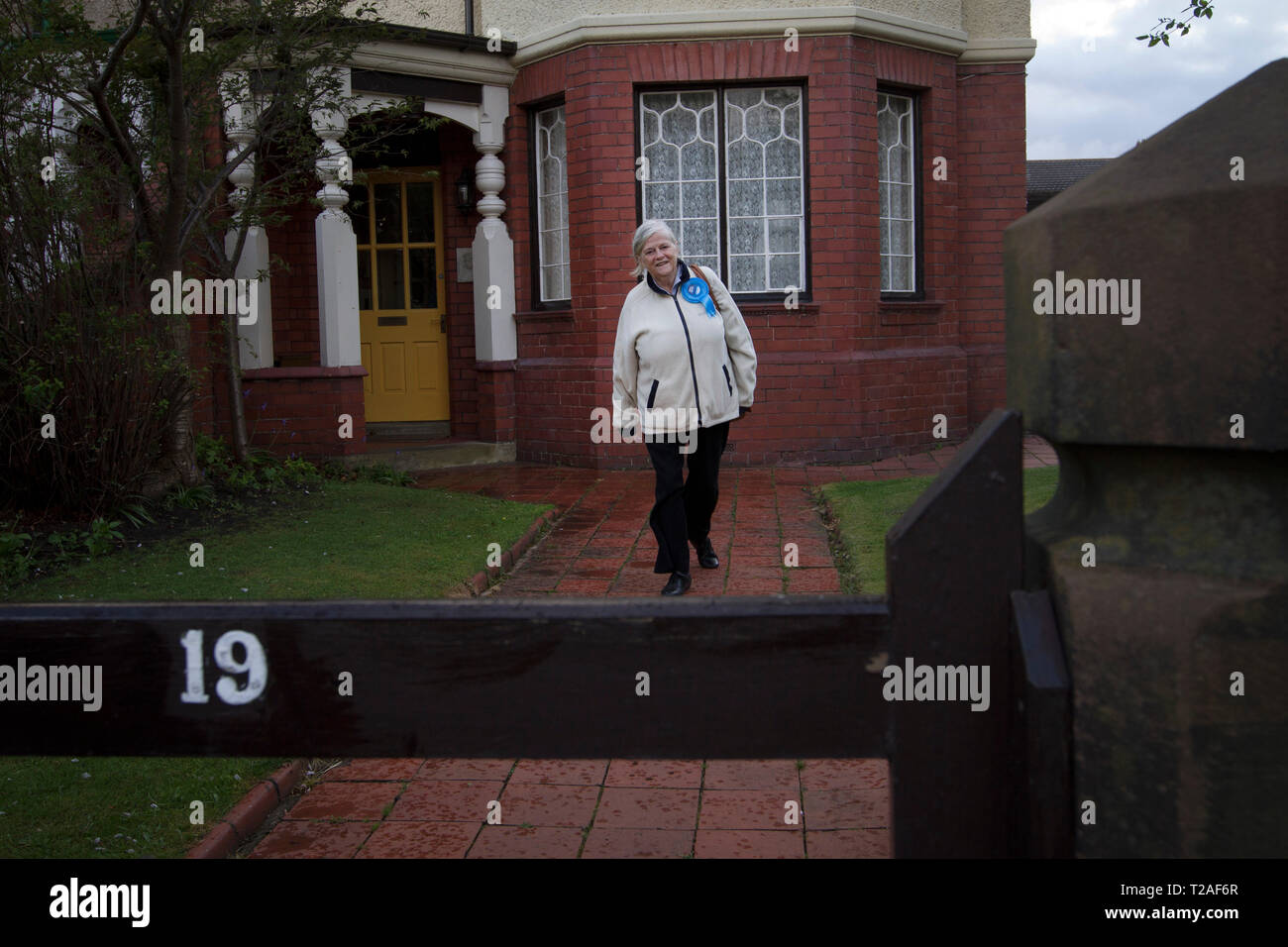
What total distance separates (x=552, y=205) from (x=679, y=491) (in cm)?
680

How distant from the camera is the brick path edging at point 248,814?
137 inches

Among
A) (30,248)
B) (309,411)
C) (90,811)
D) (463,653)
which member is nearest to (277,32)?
(30,248)

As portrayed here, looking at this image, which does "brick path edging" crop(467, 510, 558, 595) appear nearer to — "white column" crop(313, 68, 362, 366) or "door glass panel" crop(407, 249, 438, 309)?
"white column" crop(313, 68, 362, 366)

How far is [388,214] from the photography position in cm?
1362

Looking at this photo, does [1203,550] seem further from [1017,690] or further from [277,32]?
[277,32]

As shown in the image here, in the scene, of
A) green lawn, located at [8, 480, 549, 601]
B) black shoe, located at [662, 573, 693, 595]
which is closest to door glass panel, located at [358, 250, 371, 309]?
green lawn, located at [8, 480, 549, 601]

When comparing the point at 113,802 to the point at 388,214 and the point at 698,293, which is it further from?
the point at 388,214

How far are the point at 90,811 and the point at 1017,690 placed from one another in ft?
10.7

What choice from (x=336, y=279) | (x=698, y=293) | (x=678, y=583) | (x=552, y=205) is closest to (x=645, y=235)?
(x=698, y=293)

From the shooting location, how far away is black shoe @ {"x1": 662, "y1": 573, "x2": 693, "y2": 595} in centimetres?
638

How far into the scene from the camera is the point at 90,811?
3.74m

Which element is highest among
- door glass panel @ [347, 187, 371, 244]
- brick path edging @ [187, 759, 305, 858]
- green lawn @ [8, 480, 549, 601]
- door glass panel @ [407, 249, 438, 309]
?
door glass panel @ [347, 187, 371, 244]

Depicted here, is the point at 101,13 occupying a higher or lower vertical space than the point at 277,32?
higher

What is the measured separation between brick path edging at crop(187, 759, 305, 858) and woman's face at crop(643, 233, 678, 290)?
10.2ft
